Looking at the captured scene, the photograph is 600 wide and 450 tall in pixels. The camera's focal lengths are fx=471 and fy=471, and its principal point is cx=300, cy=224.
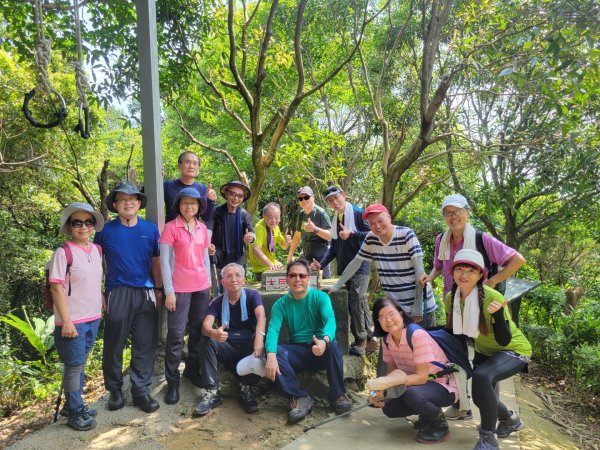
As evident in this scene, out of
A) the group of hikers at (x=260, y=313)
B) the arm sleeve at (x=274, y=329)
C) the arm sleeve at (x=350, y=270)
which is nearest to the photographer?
the group of hikers at (x=260, y=313)

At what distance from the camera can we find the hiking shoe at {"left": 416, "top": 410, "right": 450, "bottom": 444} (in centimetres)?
348

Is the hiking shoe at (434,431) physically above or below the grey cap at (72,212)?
below

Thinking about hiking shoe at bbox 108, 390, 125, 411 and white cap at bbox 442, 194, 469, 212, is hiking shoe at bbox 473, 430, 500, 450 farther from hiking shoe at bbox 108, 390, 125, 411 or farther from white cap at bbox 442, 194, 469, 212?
hiking shoe at bbox 108, 390, 125, 411

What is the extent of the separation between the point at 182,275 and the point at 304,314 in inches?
43.8

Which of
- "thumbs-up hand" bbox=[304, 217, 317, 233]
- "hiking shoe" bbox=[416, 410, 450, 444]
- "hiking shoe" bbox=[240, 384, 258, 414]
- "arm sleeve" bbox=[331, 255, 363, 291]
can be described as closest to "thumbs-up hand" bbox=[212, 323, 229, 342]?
"hiking shoe" bbox=[240, 384, 258, 414]

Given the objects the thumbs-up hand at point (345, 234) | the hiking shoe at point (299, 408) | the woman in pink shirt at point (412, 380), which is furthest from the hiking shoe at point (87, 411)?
the thumbs-up hand at point (345, 234)

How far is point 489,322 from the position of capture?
3.27 meters

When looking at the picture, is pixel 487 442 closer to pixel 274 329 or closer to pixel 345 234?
pixel 274 329

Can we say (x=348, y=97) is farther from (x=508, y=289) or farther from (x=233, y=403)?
(x=233, y=403)

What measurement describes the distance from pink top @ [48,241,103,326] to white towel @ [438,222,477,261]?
9.22 ft

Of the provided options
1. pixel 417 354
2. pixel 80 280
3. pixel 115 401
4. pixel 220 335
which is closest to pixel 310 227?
pixel 220 335

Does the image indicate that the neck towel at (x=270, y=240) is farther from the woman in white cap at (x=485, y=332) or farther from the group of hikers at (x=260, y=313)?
the woman in white cap at (x=485, y=332)

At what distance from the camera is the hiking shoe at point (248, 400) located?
4102mm

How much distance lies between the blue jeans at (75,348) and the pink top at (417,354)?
2.33m
